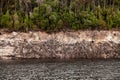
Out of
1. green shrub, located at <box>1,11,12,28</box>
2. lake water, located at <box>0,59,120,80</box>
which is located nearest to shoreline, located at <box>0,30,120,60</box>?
green shrub, located at <box>1,11,12,28</box>

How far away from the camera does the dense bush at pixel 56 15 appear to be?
257ft

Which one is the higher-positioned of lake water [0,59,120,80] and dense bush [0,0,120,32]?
dense bush [0,0,120,32]

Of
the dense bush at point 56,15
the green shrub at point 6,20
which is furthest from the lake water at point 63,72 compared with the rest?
the dense bush at point 56,15

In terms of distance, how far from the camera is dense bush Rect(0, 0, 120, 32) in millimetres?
78250

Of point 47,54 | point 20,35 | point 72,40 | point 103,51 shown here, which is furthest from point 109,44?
point 20,35

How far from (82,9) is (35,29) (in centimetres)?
1380

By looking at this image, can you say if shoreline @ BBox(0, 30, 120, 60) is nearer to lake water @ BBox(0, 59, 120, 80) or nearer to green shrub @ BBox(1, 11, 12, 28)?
green shrub @ BBox(1, 11, 12, 28)

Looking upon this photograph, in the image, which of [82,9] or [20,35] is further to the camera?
[82,9]

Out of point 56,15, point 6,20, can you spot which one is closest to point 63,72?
point 56,15

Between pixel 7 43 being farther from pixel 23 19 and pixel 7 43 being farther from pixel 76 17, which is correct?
pixel 76 17

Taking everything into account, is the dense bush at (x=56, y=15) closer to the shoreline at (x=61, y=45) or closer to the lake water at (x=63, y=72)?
the shoreline at (x=61, y=45)

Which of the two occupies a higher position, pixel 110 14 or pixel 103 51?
pixel 110 14

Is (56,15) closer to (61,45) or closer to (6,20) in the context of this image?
(61,45)

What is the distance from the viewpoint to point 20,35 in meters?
75.9
